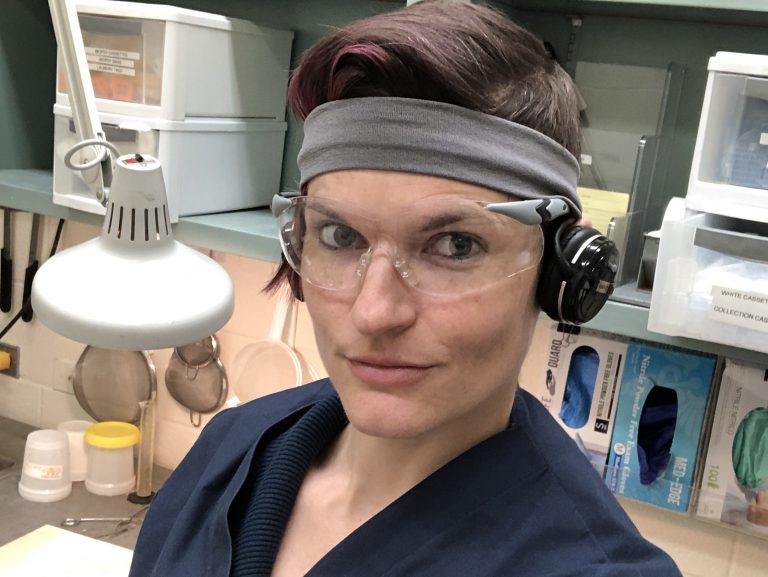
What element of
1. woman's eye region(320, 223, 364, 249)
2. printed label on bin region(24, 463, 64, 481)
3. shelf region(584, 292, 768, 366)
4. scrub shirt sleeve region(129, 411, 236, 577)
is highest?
woman's eye region(320, 223, 364, 249)

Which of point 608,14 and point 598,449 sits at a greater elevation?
point 608,14

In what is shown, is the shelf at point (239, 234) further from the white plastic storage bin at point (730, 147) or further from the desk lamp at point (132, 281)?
the desk lamp at point (132, 281)

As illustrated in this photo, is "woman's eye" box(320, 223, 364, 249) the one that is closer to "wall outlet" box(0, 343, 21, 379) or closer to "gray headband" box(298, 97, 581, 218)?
"gray headband" box(298, 97, 581, 218)

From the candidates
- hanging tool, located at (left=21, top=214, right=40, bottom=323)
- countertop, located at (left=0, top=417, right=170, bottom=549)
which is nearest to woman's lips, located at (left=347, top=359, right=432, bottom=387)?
countertop, located at (left=0, top=417, right=170, bottom=549)

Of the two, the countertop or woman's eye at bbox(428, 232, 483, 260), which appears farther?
the countertop

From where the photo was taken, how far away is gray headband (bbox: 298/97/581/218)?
75 centimetres

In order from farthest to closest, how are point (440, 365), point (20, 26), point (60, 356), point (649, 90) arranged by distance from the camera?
point (60, 356) → point (20, 26) → point (649, 90) → point (440, 365)

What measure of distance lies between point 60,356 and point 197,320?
154cm

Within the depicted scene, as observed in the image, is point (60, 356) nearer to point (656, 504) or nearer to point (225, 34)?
point (225, 34)

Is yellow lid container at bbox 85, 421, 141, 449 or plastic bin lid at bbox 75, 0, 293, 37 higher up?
plastic bin lid at bbox 75, 0, 293, 37

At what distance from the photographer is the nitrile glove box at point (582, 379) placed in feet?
5.15

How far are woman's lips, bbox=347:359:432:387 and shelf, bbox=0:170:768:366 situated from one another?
0.55m

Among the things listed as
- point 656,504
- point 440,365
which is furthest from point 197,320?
point 656,504

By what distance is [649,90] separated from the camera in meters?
1.46
